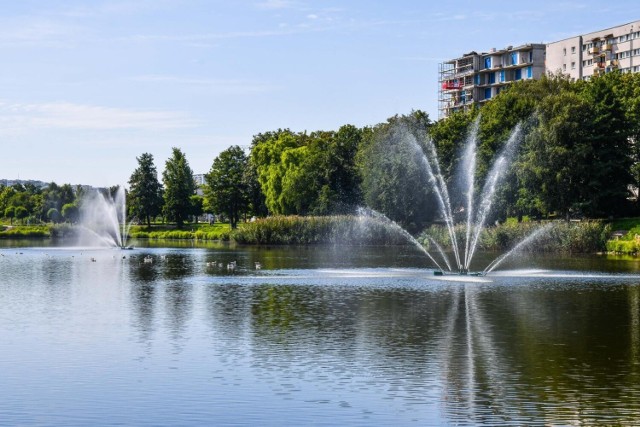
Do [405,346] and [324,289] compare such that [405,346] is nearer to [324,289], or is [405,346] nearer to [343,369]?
[343,369]

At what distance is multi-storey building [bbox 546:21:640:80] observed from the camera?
159875 mm

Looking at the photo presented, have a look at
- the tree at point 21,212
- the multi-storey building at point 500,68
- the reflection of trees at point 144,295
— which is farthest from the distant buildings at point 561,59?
the reflection of trees at point 144,295

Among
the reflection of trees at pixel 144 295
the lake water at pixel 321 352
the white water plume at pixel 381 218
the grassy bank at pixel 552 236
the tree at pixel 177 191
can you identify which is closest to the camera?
the lake water at pixel 321 352

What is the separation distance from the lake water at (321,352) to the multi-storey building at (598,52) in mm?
115965

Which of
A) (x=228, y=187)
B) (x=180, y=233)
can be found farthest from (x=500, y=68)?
(x=180, y=233)

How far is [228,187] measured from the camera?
15962 cm

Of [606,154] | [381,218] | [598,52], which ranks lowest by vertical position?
[381,218]

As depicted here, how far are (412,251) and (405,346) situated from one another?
63.7 metres

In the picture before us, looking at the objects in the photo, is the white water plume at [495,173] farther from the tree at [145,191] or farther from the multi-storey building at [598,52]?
the tree at [145,191]

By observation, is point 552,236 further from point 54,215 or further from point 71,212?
point 54,215

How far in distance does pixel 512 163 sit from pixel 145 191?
87.8 meters

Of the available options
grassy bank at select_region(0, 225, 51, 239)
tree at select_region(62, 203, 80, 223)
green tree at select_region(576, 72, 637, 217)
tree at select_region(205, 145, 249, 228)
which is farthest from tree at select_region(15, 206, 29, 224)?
green tree at select_region(576, 72, 637, 217)

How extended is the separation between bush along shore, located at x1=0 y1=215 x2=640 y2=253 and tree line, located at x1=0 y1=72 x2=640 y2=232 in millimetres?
4167

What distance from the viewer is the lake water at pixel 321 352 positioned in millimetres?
20891
